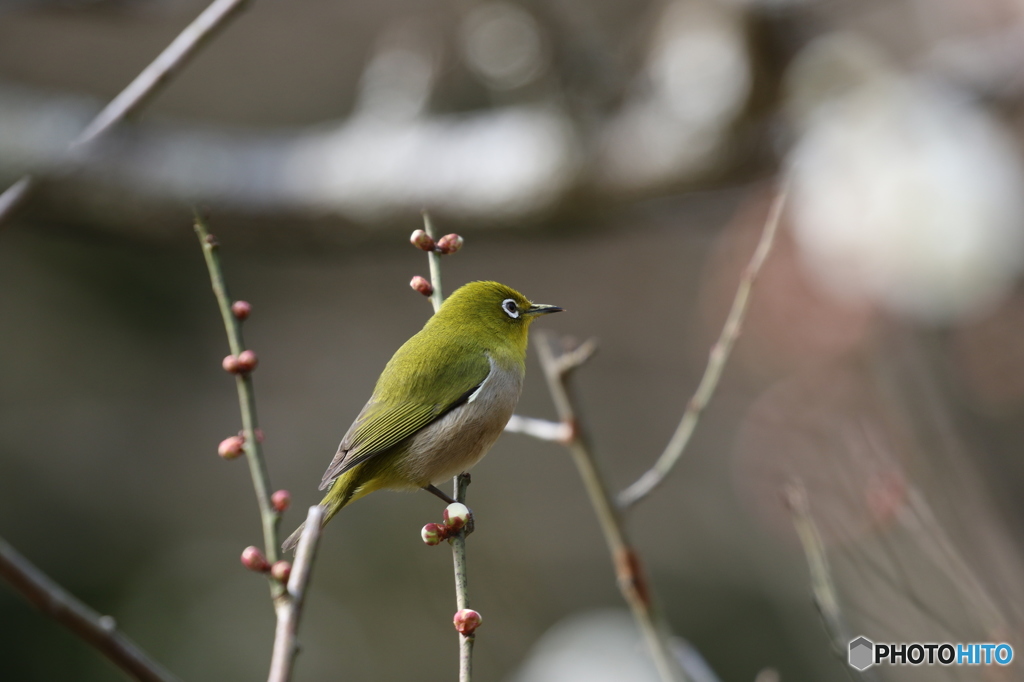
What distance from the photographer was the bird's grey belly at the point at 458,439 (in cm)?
98

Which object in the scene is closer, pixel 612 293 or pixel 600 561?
pixel 600 561

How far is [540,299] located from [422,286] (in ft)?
13.6

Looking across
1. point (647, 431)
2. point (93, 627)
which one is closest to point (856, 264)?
point (647, 431)

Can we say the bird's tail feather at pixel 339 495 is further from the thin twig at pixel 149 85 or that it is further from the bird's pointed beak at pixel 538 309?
the thin twig at pixel 149 85

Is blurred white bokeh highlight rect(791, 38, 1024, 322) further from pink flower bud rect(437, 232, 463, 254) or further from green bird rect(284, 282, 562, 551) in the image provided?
pink flower bud rect(437, 232, 463, 254)

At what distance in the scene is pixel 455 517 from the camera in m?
0.86

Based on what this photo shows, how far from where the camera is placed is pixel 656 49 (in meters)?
3.83

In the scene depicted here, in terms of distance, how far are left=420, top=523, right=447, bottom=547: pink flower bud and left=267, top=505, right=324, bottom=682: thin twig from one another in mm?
166

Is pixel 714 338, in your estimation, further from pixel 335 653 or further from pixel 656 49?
pixel 335 653

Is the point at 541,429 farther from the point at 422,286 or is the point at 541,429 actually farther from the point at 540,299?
the point at 540,299

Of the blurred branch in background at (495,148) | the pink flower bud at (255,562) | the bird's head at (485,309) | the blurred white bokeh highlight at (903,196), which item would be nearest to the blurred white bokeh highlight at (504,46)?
the blurred branch in background at (495,148)

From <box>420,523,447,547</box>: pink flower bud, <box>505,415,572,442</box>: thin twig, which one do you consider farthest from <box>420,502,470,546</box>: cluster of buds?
<box>505,415,572,442</box>: thin twig

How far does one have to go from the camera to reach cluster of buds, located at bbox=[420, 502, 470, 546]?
0.83m

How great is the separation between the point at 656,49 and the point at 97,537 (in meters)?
3.97
